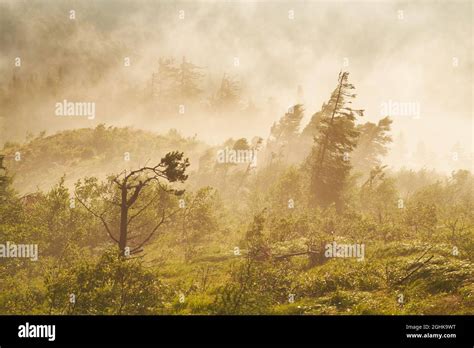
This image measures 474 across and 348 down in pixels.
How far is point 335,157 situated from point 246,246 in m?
13.4

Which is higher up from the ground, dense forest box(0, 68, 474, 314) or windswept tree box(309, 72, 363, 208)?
windswept tree box(309, 72, 363, 208)

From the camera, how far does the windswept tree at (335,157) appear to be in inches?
1065

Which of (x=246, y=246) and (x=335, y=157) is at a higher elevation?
(x=335, y=157)

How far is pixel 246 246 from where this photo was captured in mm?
19047

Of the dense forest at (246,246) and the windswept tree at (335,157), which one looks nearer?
the dense forest at (246,246)

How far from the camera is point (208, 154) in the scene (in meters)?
47.1

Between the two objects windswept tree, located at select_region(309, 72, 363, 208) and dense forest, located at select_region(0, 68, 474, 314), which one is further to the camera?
windswept tree, located at select_region(309, 72, 363, 208)

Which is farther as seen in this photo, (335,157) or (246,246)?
(335,157)

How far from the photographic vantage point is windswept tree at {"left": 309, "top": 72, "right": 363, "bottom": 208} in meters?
27.0

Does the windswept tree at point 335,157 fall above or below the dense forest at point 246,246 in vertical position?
above

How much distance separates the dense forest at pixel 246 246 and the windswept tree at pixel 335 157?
0.13 meters

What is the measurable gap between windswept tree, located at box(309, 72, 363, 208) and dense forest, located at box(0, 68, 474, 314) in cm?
13

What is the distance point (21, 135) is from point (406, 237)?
87396 mm

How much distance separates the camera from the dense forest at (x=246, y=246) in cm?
1298
